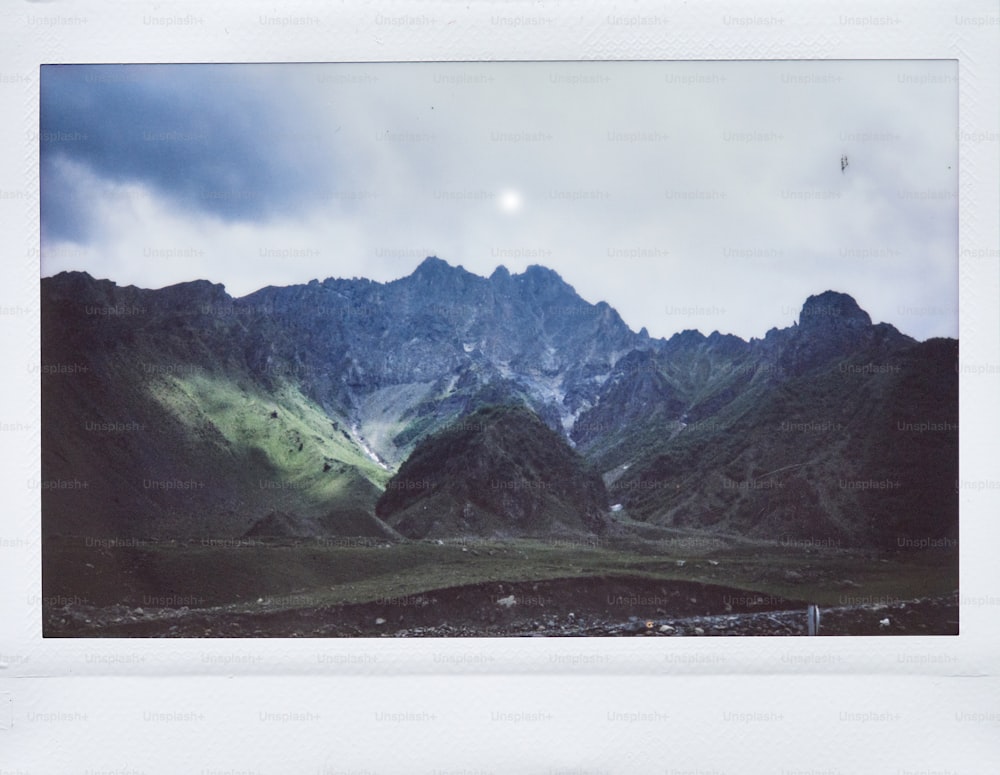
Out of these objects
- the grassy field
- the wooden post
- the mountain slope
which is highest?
the mountain slope

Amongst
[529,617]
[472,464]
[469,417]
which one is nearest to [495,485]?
[472,464]

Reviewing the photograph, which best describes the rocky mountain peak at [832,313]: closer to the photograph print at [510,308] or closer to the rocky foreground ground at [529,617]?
the photograph print at [510,308]

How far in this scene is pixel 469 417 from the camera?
3504 millimetres

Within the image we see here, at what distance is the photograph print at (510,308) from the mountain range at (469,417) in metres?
0.02

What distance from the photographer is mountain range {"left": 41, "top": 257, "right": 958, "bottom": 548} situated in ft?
10.2

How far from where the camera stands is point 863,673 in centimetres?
300

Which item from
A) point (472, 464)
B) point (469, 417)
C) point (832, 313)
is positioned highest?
point (832, 313)

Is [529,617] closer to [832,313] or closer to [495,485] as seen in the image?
[495,485]

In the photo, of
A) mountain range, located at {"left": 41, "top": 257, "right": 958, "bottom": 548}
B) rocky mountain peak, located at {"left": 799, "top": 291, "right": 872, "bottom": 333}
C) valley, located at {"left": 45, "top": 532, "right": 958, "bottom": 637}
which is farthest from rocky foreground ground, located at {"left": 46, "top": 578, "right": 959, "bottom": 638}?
rocky mountain peak, located at {"left": 799, "top": 291, "right": 872, "bottom": 333}

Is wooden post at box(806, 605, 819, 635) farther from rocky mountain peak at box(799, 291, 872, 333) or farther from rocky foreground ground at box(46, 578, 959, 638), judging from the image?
rocky mountain peak at box(799, 291, 872, 333)

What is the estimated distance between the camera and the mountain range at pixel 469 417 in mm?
3109

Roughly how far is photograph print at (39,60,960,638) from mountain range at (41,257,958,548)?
0.06 feet

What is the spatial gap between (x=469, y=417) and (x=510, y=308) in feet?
2.27

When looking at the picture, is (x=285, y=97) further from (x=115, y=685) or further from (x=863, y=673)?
(x=863, y=673)
